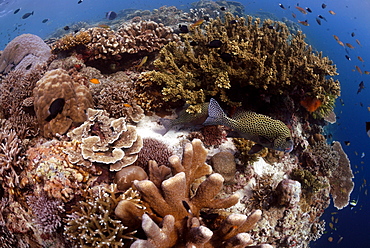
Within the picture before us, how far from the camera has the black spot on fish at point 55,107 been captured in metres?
4.05

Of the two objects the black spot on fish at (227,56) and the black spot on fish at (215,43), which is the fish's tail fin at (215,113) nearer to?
the black spot on fish at (227,56)

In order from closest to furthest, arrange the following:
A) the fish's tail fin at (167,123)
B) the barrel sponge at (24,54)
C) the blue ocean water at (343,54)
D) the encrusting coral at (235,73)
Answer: the fish's tail fin at (167,123) → the encrusting coral at (235,73) → the barrel sponge at (24,54) → the blue ocean water at (343,54)

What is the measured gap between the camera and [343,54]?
50.1 metres

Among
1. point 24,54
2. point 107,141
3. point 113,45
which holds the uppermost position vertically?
point 113,45

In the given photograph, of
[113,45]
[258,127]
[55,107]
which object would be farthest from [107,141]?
[113,45]

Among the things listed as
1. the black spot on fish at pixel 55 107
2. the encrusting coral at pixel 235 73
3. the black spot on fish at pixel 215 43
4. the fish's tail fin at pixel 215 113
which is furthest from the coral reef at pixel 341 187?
the black spot on fish at pixel 55 107

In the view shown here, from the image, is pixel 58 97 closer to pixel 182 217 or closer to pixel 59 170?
pixel 59 170

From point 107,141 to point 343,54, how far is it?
210 feet

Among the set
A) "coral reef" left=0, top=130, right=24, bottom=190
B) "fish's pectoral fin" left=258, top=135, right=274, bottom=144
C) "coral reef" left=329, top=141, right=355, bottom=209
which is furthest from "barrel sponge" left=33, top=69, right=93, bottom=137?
"coral reef" left=329, top=141, right=355, bottom=209

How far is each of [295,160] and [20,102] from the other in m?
7.23

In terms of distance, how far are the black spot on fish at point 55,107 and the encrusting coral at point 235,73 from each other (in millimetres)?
1697

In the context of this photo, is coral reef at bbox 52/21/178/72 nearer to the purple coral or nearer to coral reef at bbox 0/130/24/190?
coral reef at bbox 0/130/24/190

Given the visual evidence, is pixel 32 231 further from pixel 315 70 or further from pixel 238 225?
pixel 315 70

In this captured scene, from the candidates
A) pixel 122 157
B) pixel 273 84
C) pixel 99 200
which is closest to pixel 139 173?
pixel 122 157
